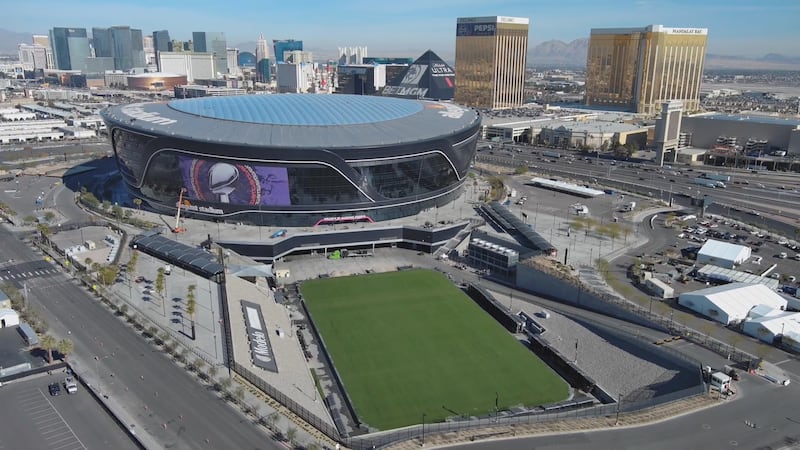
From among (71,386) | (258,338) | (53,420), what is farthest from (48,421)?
(258,338)

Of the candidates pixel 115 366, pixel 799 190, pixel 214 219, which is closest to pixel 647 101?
pixel 799 190

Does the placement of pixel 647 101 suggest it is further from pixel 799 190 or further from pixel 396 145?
pixel 396 145

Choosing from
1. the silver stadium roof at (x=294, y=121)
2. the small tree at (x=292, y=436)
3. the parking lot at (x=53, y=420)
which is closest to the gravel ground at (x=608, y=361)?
the small tree at (x=292, y=436)

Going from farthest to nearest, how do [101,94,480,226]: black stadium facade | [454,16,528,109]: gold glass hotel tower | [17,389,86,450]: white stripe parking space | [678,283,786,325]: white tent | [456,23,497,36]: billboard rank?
[454,16,528,109]: gold glass hotel tower < [456,23,497,36]: billboard < [101,94,480,226]: black stadium facade < [678,283,786,325]: white tent < [17,389,86,450]: white stripe parking space

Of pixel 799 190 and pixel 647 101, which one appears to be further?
pixel 647 101

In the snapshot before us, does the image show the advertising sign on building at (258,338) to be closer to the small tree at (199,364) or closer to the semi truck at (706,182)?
the small tree at (199,364)

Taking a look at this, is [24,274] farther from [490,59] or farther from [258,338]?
[490,59]

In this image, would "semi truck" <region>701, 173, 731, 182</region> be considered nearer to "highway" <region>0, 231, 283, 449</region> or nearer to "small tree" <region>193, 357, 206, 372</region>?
"small tree" <region>193, 357, 206, 372</region>

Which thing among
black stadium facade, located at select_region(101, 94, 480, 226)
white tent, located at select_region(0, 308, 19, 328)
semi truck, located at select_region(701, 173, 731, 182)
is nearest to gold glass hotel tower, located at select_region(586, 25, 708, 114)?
semi truck, located at select_region(701, 173, 731, 182)
